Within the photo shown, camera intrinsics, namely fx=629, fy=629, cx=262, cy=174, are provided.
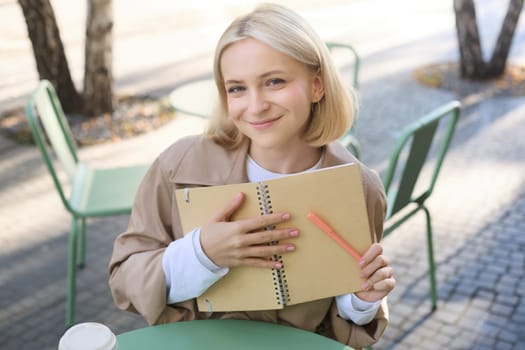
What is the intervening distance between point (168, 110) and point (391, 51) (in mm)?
3683

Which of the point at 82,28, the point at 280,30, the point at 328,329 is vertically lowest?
the point at 82,28

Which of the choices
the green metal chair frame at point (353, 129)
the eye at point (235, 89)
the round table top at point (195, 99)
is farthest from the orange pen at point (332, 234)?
the green metal chair frame at point (353, 129)

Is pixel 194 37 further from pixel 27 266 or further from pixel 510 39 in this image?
pixel 27 266

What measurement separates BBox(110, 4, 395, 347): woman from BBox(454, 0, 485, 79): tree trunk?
5921 mm

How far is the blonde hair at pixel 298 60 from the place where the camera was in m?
1.50

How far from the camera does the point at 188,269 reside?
1.51 meters

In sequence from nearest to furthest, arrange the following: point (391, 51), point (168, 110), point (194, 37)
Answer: point (168, 110) → point (391, 51) → point (194, 37)

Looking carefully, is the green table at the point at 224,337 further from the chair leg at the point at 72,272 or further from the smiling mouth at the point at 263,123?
the chair leg at the point at 72,272

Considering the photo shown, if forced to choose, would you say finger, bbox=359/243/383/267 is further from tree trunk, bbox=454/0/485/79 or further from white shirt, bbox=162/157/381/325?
tree trunk, bbox=454/0/485/79

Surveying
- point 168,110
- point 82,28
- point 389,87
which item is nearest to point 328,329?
point 168,110

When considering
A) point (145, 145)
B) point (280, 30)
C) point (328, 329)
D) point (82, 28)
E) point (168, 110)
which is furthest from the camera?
point (82, 28)

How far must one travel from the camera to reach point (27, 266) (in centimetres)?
396

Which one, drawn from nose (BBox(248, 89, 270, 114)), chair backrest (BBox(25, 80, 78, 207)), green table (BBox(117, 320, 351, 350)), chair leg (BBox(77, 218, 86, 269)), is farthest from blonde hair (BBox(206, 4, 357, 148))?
chair leg (BBox(77, 218, 86, 269))

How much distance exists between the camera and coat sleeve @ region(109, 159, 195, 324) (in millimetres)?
1571
